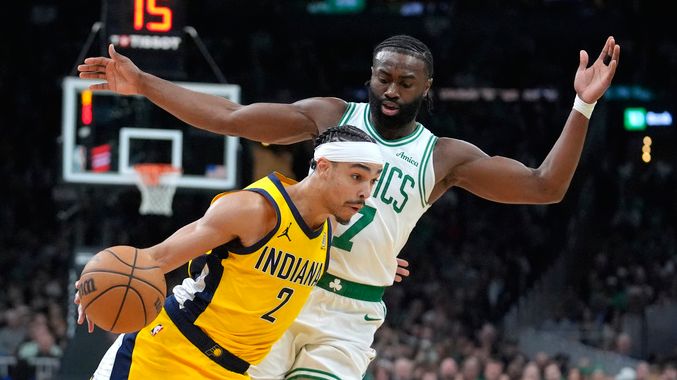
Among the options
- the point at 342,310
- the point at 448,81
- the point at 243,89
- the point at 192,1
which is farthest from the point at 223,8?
the point at 342,310

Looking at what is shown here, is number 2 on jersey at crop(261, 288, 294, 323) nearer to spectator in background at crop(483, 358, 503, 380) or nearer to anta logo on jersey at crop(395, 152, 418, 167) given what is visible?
anta logo on jersey at crop(395, 152, 418, 167)

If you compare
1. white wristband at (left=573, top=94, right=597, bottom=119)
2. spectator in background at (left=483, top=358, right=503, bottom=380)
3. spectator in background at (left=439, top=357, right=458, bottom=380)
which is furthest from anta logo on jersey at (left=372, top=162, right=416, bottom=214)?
spectator in background at (left=439, top=357, right=458, bottom=380)

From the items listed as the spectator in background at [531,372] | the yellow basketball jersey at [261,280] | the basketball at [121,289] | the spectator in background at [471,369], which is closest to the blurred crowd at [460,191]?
the spectator in background at [471,369]

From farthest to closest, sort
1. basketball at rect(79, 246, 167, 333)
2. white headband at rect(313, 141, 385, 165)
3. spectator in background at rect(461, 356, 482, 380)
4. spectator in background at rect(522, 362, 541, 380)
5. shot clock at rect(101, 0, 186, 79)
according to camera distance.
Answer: spectator in background at rect(461, 356, 482, 380), spectator in background at rect(522, 362, 541, 380), shot clock at rect(101, 0, 186, 79), white headband at rect(313, 141, 385, 165), basketball at rect(79, 246, 167, 333)

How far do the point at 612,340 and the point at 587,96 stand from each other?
11489mm

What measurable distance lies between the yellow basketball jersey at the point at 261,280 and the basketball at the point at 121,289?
44 centimetres

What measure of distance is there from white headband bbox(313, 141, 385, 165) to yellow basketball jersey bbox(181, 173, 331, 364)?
0.23m

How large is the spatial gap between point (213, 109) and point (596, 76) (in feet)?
6.02

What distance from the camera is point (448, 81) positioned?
2455 cm

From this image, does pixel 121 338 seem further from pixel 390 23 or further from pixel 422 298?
pixel 390 23

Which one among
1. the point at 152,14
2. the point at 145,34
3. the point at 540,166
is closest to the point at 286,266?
the point at 540,166

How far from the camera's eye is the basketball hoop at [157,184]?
41.4 feet

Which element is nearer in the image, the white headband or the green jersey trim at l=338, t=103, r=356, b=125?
the white headband

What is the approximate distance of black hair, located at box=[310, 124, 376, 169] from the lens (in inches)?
201
